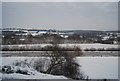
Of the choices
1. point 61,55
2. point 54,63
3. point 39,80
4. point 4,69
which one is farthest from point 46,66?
point 39,80

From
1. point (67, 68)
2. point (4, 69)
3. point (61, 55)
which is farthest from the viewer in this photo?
point (61, 55)

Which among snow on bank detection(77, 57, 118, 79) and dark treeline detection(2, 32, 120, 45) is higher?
dark treeline detection(2, 32, 120, 45)

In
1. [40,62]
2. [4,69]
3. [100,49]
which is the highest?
[4,69]

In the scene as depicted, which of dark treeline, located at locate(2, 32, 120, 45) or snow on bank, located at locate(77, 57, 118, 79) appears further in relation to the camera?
dark treeline, located at locate(2, 32, 120, 45)

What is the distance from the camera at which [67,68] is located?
10.6 feet

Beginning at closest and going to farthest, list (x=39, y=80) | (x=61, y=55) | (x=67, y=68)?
(x=39, y=80)
(x=67, y=68)
(x=61, y=55)

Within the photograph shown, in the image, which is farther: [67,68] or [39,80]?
[67,68]

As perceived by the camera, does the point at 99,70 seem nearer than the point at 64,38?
Yes

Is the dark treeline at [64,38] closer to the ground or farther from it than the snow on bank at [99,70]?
farther from it

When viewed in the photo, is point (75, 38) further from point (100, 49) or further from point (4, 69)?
point (4, 69)

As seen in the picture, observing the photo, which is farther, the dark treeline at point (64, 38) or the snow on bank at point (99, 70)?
the dark treeline at point (64, 38)

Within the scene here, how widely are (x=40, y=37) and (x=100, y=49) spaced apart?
2.88 meters

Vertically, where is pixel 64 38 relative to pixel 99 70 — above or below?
above

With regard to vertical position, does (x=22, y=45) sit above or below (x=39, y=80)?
below
